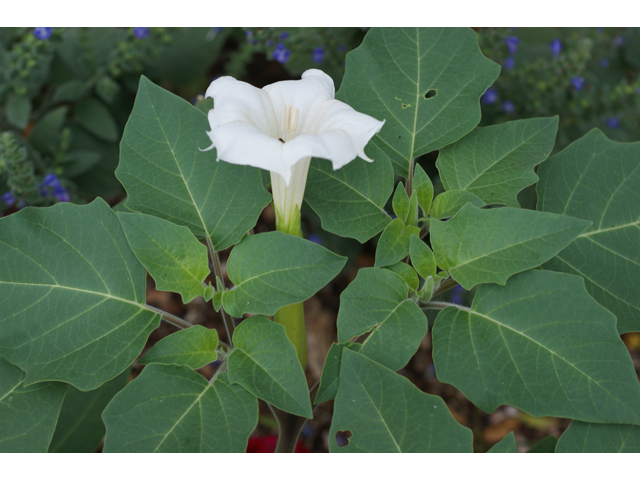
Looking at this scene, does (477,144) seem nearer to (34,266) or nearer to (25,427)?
(34,266)

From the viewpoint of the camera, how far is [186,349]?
2.77 ft

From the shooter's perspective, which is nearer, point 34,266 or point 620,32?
point 34,266

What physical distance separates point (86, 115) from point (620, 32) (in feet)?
6.20

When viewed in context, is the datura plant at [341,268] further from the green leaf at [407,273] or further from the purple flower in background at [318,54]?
the purple flower in background at [318,54]

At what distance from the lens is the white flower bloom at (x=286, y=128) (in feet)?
2.33

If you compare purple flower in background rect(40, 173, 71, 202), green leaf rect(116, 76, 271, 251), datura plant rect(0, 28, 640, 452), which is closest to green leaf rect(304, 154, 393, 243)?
datura plant rect(0, 28, 640, 452)

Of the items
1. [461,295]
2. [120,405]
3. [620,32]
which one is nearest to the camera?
[120,405]

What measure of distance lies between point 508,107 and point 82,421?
4.72ft

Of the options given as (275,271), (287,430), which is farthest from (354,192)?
(287,430)

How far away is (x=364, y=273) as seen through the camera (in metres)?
0.82

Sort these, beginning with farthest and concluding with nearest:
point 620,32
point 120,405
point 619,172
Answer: point 620,32
point 619,172
point 120,405

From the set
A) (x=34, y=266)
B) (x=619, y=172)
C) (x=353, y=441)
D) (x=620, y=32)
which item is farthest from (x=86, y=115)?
(x=620, y=32)

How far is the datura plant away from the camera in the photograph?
2.57 feet

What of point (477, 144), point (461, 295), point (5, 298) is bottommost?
point (461, 295)
